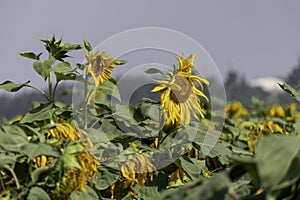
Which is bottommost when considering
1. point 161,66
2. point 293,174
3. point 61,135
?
point 293,174

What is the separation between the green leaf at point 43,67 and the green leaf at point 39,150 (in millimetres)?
658

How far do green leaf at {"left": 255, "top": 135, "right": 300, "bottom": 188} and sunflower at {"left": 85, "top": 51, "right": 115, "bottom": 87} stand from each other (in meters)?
1.04

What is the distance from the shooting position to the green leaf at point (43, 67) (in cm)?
199

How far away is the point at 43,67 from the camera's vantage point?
6.57 ft

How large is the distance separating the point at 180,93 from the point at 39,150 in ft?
2.49

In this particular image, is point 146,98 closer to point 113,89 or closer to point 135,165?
point 113,89

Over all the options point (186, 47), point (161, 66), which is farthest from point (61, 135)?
point (186, 47)

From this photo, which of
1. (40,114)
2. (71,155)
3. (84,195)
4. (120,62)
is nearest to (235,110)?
(120,62)

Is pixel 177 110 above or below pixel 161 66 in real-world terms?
below

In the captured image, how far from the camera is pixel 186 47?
221 centimetres

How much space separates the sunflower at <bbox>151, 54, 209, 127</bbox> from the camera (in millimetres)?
1995

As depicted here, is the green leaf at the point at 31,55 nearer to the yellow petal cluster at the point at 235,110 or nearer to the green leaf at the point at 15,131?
the green leaf at the point at 15,131

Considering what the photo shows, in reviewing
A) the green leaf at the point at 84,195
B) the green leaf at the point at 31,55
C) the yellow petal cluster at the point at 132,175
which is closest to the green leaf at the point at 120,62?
the green leaf at the point at 31,55

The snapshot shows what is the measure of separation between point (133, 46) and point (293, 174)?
47.1 inches
